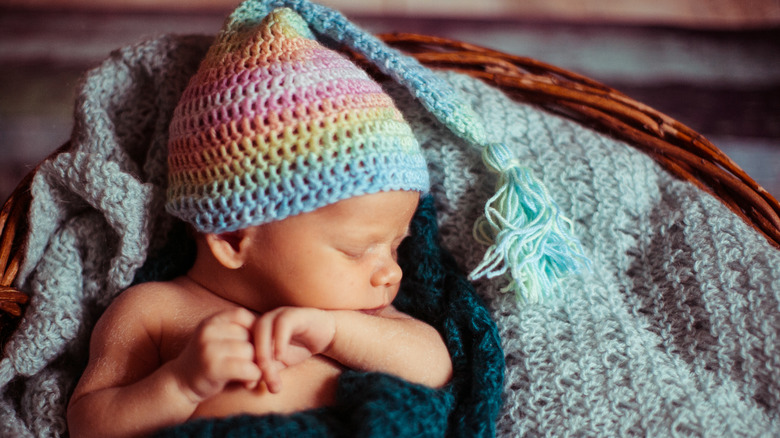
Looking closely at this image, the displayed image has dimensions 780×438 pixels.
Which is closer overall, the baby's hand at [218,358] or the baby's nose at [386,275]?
the baby's hand at [218,358]

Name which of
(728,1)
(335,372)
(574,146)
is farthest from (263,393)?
(728,1)

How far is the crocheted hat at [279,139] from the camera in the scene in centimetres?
84

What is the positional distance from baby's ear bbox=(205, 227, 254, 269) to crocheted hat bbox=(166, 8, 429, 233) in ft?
0.09

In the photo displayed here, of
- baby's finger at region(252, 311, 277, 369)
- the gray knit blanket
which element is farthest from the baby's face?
the gray knit blanket

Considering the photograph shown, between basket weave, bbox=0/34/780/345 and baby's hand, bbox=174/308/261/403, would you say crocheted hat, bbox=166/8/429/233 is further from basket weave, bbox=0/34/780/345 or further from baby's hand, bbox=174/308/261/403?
basket weave, bbox=0/34/780/345

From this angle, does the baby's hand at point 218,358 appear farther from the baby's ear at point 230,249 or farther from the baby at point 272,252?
the baby's ear at point 230,249

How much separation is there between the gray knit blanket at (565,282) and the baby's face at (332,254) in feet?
0.76

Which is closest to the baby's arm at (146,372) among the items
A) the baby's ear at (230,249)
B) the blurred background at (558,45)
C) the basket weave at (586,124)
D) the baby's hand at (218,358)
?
the baby's hand at (218,358)

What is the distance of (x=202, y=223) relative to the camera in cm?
90

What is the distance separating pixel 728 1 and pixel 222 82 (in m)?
2.18

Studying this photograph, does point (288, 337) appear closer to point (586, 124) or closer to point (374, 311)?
point (374, 311)

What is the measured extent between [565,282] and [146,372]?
0.66 metres

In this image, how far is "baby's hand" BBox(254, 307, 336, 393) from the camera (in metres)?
0.79

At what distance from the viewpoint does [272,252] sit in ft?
2.94
